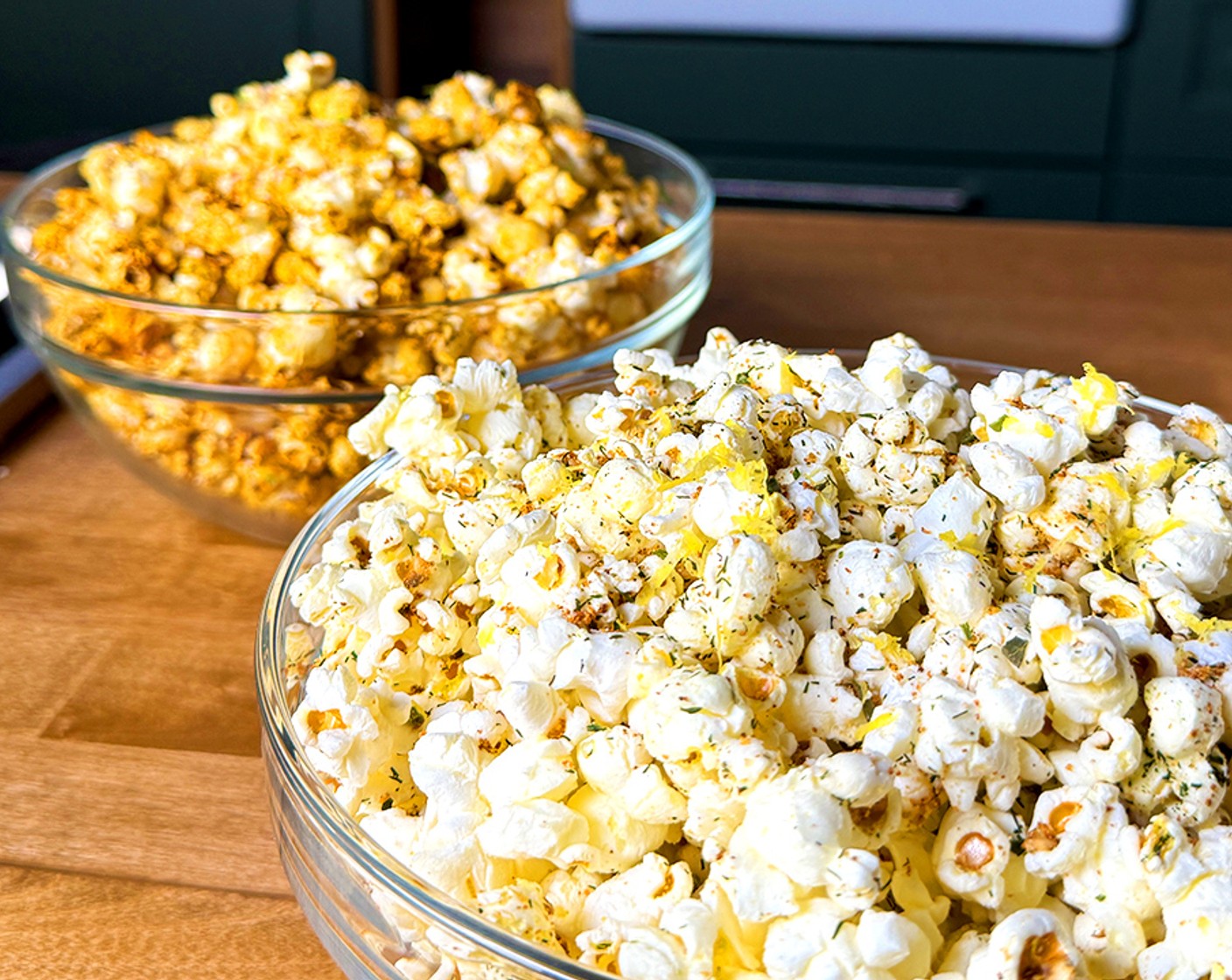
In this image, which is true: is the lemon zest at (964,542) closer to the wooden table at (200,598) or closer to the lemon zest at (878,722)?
the lemon zest at (878,722)

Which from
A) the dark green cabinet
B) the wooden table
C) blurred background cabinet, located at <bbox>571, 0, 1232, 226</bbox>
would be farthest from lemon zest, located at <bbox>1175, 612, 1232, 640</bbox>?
the dark green cabinet

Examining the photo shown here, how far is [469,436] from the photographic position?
0.60m

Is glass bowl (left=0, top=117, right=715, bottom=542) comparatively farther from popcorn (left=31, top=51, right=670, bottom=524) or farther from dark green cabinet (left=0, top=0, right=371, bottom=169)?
dark green cabinet (left=0, top=0, right=371, bottom=169)

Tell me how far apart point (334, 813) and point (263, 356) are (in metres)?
0.40

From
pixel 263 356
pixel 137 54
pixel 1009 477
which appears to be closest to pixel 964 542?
pixel 1009 477

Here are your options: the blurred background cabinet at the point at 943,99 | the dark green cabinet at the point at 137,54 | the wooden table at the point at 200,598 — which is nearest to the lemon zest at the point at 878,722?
the wooden table at the point at 200,598

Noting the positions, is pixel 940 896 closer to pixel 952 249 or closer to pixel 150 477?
pixel 150 477

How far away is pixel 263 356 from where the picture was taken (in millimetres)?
755

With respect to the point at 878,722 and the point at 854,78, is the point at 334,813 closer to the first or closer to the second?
the point at 878,722

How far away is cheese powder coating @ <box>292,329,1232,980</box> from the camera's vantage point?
0.39 m

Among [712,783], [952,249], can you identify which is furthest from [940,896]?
[952,249]

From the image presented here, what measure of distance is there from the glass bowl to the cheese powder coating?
0.22 metres

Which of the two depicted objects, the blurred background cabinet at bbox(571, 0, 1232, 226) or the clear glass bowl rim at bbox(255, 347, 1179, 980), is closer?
the clear glass bowl rim at bbox(255, 347, 1179, 980)

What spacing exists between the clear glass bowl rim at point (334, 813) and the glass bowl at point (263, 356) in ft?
0.57
